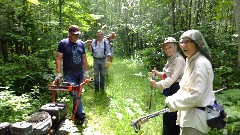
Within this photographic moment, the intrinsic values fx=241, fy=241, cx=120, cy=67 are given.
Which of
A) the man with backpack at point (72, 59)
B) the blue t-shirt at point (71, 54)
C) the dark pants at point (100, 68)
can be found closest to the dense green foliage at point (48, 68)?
the dark pants at point (100, 68)

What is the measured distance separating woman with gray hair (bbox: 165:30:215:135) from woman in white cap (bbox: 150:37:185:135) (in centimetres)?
107

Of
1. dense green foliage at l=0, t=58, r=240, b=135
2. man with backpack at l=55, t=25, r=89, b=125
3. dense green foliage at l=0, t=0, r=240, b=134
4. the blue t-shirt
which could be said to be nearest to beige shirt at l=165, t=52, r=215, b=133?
dense green foliage at l=0, t=58, r=240, b=135

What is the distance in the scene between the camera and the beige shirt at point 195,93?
2697 mm

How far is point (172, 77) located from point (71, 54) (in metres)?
2.84

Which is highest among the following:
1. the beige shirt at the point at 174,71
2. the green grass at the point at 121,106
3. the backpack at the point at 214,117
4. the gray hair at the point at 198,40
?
the gray hair at the point at 198,40

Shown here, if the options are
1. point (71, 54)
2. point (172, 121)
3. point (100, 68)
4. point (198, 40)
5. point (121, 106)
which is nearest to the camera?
point (198, 40)

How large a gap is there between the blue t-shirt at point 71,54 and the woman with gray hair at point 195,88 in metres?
3.51

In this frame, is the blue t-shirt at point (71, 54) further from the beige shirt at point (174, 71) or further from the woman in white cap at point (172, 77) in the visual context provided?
the beige shirt at point (174, 71)

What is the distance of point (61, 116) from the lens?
4.62m

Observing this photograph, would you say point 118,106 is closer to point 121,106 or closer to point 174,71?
point 121,106

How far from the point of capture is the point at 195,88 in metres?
2.69

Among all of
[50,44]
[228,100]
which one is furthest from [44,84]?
[228,100]

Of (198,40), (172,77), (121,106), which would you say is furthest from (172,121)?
(121,106)

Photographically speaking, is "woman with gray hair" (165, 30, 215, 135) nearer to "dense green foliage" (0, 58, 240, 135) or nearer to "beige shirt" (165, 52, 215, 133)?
"beige shirt" (165, 52, 215, 133)
